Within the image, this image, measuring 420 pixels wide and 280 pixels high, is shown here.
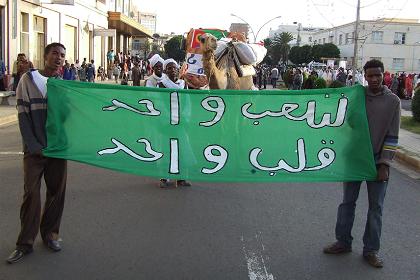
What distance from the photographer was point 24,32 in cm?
2506

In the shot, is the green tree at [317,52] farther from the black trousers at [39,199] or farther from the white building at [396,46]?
the black trousers at [39,199]

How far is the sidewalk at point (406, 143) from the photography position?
10.6 metres

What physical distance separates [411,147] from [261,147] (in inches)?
325

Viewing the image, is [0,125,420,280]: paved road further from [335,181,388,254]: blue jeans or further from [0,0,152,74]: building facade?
[0,0,152,74]: building facade

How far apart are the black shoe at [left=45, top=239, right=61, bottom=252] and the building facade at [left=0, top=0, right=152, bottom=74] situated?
63.4ft

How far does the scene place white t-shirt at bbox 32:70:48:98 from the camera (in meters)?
4.71

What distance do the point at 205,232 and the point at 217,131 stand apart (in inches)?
54.1

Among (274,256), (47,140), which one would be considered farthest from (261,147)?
(47,140)

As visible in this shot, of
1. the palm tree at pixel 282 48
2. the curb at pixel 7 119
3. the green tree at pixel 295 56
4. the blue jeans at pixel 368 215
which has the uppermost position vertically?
the palm tree at pixel 282 48

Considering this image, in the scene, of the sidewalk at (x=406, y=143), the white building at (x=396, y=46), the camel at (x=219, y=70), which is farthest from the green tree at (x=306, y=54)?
the camel at (x=219, y=70)

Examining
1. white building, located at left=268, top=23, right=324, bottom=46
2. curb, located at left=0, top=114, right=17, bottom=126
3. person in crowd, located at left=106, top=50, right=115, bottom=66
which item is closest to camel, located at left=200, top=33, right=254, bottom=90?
curb, located at left=0, top=114, right=17, bottom=126

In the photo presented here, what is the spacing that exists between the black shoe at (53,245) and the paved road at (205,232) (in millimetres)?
68

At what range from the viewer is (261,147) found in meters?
4.86

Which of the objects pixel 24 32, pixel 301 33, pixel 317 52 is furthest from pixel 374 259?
pixel 301 33
